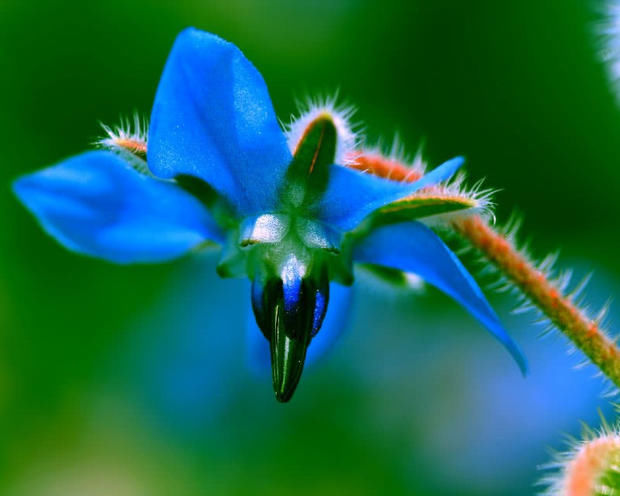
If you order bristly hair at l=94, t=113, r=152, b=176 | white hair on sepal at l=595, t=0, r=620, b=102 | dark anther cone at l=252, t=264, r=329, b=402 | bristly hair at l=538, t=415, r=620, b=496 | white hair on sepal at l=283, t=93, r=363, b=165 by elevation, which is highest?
white hair on sepal at l=595, t=0, r=620, b=102

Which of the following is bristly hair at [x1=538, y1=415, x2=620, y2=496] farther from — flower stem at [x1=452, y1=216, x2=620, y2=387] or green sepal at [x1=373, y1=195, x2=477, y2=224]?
green sepal at [x1=373, y1=195, x2=477, y2=224]

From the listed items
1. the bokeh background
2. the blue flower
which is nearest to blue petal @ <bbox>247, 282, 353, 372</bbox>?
the blue flower

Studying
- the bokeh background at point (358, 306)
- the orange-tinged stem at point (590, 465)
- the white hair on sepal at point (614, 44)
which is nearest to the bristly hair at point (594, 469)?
the orange-tinged stem at point (590, 465)

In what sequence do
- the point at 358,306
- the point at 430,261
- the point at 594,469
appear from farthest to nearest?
the point at 358,306
the point at 430,261
the point at 594,469

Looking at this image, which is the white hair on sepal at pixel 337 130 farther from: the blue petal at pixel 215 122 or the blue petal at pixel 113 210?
the blue petal at pixel 113 210

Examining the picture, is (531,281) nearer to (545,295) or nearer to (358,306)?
(545,295)

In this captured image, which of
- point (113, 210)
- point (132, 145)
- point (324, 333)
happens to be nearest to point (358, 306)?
point (324, 333)

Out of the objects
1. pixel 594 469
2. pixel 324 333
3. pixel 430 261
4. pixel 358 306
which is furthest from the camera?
pixel 358 306

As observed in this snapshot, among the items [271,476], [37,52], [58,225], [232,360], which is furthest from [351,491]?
[58,225]
